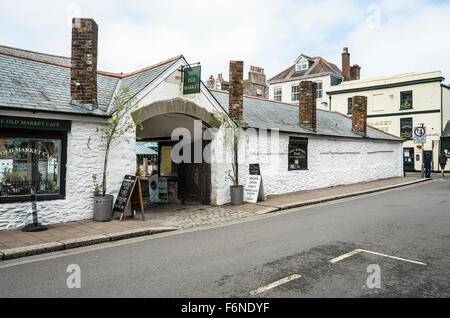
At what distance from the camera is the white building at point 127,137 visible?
8.24 meters

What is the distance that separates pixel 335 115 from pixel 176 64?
48.6 feet

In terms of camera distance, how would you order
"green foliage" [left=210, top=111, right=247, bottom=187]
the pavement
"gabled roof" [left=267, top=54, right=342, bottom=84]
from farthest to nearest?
"gabled roof" [left=267, top=54, right=342, bottom=84] < "green foliage" [left=210, top=111, right=247, bottom=187] < the pavement

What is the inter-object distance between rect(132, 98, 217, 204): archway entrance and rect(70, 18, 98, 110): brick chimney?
1.65m

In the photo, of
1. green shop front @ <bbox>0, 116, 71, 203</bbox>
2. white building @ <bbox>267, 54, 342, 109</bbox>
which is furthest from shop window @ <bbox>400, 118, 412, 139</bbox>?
green shop front @ <bbox>0, 116, 71, 203</bbox>

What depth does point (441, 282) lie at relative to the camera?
4.51 metres

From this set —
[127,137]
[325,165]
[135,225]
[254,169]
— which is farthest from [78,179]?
[325,165]

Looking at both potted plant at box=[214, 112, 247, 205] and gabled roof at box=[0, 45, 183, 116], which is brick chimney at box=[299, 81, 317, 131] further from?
gabled roof at box=[0, 45, 183, 116]

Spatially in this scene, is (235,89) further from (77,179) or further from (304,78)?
(304,78)

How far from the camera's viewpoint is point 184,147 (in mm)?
14078

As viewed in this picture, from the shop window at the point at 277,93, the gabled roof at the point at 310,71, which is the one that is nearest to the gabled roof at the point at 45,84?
the gabled roof at the point at 310,71

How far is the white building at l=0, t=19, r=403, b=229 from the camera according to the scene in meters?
8.24

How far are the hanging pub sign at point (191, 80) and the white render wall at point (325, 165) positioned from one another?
9.45ft

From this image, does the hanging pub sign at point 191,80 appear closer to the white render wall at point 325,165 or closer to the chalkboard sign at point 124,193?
the white render wall at point 325,165

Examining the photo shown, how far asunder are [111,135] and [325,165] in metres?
11.1
